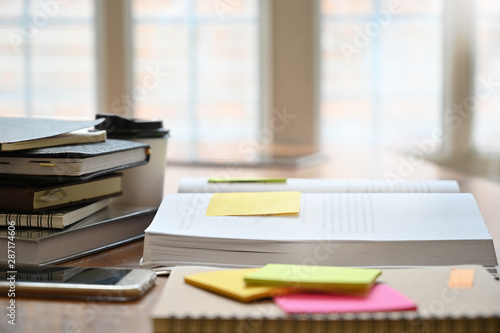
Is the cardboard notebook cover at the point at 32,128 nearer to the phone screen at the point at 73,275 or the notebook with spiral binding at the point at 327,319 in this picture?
the phone screen at the point at 73,275

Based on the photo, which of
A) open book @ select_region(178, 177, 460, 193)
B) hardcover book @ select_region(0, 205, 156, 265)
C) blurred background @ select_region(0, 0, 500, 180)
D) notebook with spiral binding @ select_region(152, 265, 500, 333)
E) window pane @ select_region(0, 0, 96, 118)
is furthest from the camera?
window pane @ select_region(0, 0, 96, 118)

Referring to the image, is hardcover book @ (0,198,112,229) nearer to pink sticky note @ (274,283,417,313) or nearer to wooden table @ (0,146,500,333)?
wooden table @ (0,146,500,333)

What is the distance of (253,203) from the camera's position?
0.77 meters

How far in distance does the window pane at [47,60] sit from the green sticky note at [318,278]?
15.1 ft

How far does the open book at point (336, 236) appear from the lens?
2.10ft

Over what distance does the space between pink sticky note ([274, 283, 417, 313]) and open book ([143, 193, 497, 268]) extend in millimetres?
130

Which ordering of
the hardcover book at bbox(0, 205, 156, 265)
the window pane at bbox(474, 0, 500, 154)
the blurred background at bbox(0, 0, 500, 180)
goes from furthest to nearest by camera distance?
1. the blurred background at bbox(0, 0, 500, 180)
2. the window pane at bbox(474, 0, 500, 154)
3. the hardcover book at bbox(0, 205, 156, 265)

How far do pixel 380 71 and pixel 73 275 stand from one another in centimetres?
423

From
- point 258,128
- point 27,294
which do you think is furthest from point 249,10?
point 27,294

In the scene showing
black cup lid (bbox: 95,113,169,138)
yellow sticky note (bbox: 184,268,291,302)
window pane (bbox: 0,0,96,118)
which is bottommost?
yellow sticky note (bbox: 184,268,291,302)

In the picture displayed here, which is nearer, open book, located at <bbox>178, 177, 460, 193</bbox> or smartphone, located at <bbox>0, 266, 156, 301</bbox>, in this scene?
smartphone, located at <bbox>0, 266, 156, 301</bbox>

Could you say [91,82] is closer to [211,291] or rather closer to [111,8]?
[111,8]

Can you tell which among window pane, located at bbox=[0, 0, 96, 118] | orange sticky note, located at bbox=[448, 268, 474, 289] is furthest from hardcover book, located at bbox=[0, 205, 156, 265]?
window pane, located at bbox=[0, 0, 96, 118]

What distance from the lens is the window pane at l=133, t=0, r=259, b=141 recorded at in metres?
4.79
